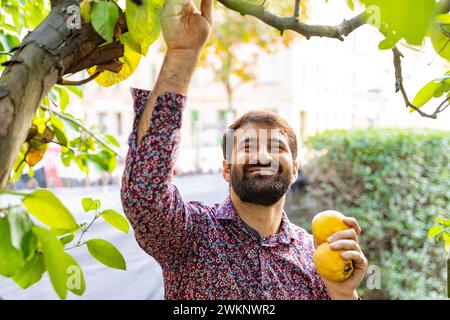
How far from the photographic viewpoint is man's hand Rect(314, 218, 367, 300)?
2.73 feet

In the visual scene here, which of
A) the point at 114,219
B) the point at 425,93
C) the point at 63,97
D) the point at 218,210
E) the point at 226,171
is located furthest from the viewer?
the point at 63,97

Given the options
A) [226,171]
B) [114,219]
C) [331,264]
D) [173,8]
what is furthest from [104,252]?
[226,171]

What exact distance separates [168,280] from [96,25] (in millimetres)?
571

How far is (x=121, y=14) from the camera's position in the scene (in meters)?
0.59

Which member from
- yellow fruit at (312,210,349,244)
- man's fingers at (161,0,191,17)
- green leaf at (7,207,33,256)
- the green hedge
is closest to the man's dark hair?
yellow fruit at (312,210,349,244)

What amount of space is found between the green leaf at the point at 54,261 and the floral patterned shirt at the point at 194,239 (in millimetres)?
332

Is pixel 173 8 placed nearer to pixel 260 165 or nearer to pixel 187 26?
pixel 187 26

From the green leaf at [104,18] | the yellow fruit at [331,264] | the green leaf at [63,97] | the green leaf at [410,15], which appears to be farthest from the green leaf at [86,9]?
the green leaf at [63,97]

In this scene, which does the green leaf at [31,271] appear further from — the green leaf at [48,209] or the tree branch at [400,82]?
the tree branch at [400,82]

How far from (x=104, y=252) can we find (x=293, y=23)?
1.19 feet

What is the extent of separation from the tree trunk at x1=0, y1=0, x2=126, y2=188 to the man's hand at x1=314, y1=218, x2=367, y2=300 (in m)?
0.45

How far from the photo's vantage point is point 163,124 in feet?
2.24

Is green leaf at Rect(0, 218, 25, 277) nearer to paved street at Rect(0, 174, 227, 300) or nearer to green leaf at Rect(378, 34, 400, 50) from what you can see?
green leaf at Rect(378, 34, 400, 50)
